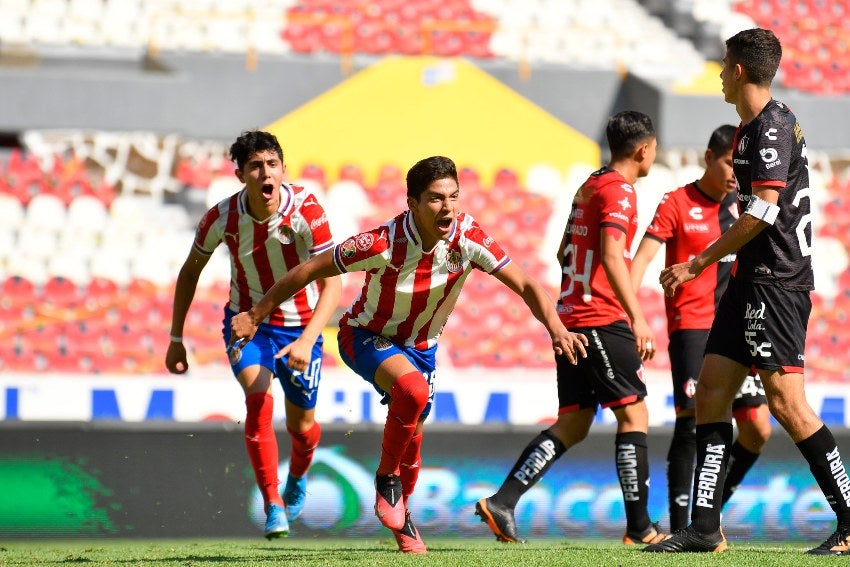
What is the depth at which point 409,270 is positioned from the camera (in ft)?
17.5

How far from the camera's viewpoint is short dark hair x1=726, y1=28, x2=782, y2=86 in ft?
16.0

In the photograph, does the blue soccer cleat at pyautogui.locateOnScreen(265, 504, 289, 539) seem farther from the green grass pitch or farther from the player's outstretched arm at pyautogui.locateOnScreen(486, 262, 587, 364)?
the player's outstretched arm at pyautogui.locateOnScreen(486, 262, 587, 364)

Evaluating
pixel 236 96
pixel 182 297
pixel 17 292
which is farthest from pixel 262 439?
pixel 236 96

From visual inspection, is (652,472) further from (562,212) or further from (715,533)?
(562,212)

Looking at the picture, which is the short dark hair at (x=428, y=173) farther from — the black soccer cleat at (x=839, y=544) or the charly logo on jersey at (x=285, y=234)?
the black soccer cleat at (x=839, y=544)

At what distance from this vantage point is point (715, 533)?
16.6 ft

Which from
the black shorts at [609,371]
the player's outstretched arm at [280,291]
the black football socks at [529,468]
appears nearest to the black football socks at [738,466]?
the black shorts at [609,371]

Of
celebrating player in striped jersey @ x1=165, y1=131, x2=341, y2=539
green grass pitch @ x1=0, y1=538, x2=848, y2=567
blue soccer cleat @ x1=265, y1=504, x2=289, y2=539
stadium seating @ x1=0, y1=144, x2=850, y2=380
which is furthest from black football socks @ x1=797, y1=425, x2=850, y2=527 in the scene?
stadium seating @ x1=0, y1=144, x2=850, y2=380

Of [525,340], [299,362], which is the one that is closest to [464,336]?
[525,340]

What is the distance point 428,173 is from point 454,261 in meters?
0.45

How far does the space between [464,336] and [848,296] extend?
5.21m

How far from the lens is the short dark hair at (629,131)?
6.01m

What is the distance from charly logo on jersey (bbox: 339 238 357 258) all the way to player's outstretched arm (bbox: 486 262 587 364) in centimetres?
62

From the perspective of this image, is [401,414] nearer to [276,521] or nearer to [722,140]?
[276,521]
